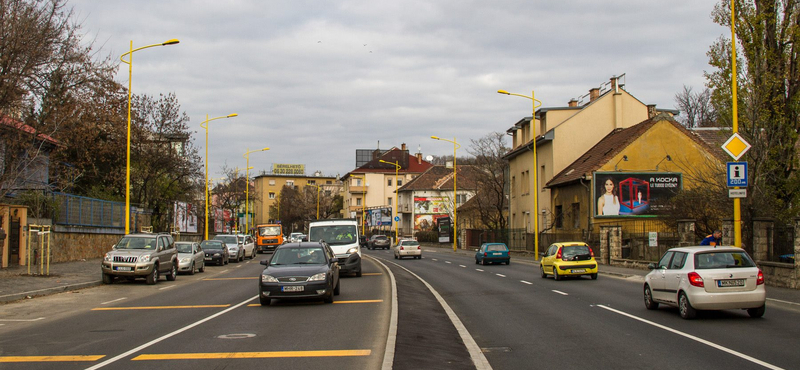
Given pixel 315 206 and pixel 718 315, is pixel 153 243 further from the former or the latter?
pixel 315 206

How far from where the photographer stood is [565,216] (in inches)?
1810

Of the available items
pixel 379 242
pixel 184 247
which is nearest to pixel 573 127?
pixel 184 247

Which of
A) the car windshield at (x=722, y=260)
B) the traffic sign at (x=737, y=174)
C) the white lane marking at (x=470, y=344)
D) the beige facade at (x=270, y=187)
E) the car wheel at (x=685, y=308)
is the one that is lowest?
the white lane marking at (x=470, y=344)

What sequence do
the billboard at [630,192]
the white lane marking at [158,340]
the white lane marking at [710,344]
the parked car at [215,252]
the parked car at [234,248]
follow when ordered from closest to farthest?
the white lane marking at [710,344] < the white lane marking at [158,340] < the parked car at [215,252] < the billboard at [630,192] < the parked car at [234,248]

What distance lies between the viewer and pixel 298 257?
1722 cm

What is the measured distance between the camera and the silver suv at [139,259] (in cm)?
2264

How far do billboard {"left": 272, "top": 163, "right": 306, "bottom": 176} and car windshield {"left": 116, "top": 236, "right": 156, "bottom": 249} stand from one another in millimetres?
125619

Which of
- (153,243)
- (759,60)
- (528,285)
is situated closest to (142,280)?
(153,243)

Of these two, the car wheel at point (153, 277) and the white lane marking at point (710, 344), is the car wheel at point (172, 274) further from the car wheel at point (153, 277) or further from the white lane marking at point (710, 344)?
the white lane marking at point (710, 344)

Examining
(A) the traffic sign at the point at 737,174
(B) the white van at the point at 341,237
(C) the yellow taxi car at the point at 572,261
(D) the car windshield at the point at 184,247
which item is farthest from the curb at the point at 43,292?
(A) the traffic sign at the point at 737,174

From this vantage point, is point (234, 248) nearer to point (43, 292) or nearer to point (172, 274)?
point (172, 274)

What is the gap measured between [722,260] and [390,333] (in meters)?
6.63

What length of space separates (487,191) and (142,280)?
1757 inches

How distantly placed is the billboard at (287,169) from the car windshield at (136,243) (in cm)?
12562
